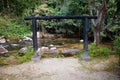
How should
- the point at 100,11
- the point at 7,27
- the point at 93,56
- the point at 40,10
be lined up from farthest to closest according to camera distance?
the point at 40,10 < the point at 7,27 < the point at 100,11 < the point at 93,56

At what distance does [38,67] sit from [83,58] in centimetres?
154

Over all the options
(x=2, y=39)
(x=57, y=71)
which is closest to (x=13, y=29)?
(x=2, y=39)

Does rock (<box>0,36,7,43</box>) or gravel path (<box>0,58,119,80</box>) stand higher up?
gravel path (<box>0,58,119,80</box>)

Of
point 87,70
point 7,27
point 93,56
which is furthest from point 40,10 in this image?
point 87,70

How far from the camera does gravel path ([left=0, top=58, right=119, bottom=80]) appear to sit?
15.8 ft

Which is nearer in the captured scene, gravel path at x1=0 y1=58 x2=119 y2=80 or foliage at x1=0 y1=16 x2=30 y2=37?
gravel path at x1=0 y1=58 x2=119 y2=80

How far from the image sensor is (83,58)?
625 cm

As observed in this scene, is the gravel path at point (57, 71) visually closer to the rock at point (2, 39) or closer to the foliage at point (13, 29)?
the rock at point (2, 39)

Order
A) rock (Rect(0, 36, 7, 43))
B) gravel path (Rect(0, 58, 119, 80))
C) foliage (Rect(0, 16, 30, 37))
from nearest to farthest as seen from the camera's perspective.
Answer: gravel path (Rect(0, 58, 119, 80)) → rock (Rect(0, 36, 7, 43)) → foliage (Rect(0, 16, 30, 37))

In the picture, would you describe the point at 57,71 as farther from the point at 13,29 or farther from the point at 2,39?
the point at 13,29

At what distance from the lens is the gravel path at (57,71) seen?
4803 millimetres

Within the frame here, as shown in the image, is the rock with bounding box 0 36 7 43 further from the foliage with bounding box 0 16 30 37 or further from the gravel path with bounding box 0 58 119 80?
the gravel path with bounding box 0 58 119 80

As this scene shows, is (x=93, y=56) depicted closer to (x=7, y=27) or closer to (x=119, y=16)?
(x=119, y=16)

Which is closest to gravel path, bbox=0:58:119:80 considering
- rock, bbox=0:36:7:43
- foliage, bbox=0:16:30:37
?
rock, bbox=0:36:7:43
